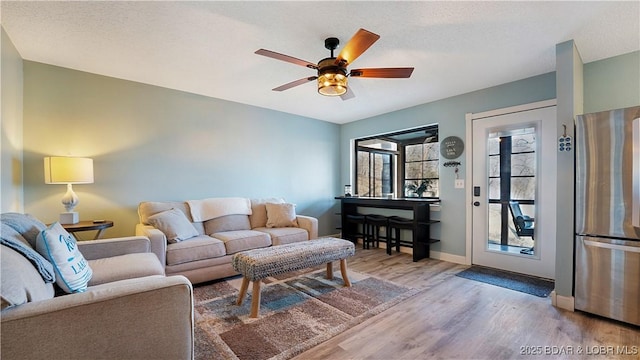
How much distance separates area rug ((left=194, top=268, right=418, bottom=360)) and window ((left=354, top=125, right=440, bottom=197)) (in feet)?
7.03

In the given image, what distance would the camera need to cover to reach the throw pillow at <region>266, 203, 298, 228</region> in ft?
13.1

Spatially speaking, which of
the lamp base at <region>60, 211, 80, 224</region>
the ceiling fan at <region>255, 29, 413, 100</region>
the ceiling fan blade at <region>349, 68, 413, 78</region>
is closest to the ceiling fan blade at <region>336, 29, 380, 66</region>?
the ceiling fan at <region>255, 29, 413, 100</region>

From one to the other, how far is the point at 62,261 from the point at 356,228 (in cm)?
430

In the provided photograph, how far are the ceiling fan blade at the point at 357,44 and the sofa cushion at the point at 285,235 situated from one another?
228 centimetres

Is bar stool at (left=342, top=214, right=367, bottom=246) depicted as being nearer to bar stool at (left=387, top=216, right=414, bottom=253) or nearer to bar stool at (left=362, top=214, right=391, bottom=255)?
bar stool at (left=362, top=214, right=391, bottom=255)

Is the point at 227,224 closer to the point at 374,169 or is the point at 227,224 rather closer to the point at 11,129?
the point at 11,129

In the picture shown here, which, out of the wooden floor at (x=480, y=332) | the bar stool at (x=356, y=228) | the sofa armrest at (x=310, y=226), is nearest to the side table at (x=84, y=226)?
the sofa armrest at (x=310, y=226)

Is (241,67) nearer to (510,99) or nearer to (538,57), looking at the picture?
(538,57)

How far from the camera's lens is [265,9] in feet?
6.54

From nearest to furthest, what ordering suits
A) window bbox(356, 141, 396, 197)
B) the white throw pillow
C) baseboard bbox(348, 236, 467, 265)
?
1. the white throw pillow
2. baseboard bbox(348, 236, 467, 265)
3. window bbox(356, 141, 396, 197)

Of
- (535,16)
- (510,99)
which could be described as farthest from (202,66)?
(510,99)

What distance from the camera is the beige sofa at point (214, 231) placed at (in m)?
2.87

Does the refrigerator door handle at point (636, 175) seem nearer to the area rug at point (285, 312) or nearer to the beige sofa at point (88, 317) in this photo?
the area rug at point (285, 312)

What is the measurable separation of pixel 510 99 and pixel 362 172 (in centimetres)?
279
